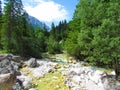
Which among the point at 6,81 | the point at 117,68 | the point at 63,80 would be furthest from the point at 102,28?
the point at 6,81

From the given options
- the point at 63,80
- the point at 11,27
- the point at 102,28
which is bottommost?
the point at 63,80

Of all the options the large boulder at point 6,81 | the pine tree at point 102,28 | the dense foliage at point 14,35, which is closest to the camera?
the large boulder at point 6,81

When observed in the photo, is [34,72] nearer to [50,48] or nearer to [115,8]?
[115,8]

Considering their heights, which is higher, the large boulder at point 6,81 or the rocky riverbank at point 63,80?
the large boulder at point 6,81

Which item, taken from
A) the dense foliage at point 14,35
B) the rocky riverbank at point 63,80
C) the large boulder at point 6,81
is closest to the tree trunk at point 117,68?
the rocky riverbank at point 63,80

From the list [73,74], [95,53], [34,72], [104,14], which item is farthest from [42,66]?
[104,14]

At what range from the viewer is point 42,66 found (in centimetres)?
Answer: 3634

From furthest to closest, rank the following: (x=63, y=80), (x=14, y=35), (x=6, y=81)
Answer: (x=14, y=35) < (x=63, y=80) < (x=6, y=81)

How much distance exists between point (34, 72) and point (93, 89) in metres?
9.71

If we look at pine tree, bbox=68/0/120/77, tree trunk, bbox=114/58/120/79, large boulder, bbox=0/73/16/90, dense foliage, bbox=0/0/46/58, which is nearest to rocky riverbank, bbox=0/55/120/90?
tree trunk, bbox=114/58/120/79

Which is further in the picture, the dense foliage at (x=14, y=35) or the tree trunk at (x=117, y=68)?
the dense foliage at (x=14, y=35)

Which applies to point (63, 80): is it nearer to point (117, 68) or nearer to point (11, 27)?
point (117, 68)

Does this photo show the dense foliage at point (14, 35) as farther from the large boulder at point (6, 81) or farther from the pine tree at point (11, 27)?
the large boulder at point (6, 81)

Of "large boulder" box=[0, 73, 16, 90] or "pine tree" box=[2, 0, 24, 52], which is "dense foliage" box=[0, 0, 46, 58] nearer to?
"pine tree" box=[2, 0, 24, 52]
